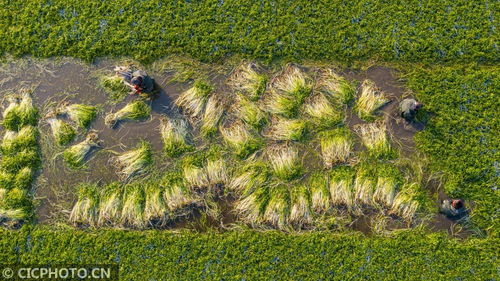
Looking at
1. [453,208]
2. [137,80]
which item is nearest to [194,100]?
[137,80]

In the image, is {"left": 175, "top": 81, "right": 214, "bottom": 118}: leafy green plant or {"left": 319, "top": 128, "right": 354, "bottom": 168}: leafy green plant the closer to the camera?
{"left": 319, "top": 128, "right": 354, "bottom": 168}: leafy green plant

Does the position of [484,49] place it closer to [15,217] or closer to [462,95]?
[462,95]

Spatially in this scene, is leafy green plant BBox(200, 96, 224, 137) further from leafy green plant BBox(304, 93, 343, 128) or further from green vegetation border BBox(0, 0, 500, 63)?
leafy green plant BBox(304, 93, 343, 128)

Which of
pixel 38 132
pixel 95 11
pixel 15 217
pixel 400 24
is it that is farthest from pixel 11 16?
pixel 400 24

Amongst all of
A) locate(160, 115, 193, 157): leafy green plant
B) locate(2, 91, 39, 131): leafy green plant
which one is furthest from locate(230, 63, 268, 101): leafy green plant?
locate(2, 91, 39, 131): leafy green plant

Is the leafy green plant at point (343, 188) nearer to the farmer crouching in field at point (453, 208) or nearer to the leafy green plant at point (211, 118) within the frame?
the farmer crouching in field at point (453, 208)

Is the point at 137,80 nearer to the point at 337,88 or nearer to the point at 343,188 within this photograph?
the point at 337,88

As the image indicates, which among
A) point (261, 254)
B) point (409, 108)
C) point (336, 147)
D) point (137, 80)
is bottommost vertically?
point (261, 254)
